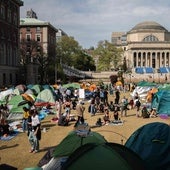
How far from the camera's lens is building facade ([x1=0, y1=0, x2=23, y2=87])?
195 ft

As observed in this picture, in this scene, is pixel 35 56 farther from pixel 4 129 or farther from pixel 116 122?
pixel 4 129

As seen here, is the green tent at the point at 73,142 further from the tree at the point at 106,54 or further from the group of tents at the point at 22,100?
the tree at the point at 106,54

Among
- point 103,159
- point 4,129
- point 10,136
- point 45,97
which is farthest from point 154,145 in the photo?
point 45,97

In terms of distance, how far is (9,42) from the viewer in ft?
206

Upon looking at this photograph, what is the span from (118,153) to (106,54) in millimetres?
96355

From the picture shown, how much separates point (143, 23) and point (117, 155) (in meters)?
147

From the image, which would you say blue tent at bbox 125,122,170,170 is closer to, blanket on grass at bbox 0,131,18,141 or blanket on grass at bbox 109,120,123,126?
blanket on grass at bbox 0,131,18,141

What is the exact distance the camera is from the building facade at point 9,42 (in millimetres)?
59438

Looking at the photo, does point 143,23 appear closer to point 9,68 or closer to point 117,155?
point 9,68

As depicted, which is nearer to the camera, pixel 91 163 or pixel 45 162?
pixel 91 163

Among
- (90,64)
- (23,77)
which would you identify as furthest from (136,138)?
(90,64)

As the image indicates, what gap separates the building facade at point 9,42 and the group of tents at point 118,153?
155ft

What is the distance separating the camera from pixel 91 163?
8.77 m

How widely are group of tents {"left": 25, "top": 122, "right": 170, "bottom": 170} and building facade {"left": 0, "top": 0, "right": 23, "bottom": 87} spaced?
155ft
